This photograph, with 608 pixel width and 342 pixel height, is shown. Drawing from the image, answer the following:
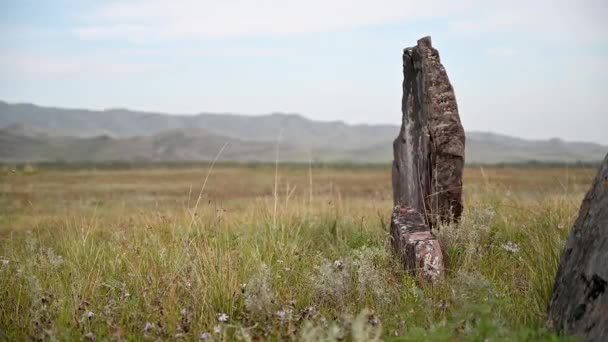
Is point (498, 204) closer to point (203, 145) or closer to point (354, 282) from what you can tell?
point (354, 282)

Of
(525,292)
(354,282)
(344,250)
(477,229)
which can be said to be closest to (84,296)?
(354,282)

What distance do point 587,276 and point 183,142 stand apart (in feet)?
404

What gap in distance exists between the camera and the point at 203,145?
124125mm

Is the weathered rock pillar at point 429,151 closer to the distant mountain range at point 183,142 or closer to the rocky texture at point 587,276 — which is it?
the rocky texture at point 587,276

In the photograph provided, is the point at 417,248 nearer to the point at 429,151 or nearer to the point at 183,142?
the point at 429,151

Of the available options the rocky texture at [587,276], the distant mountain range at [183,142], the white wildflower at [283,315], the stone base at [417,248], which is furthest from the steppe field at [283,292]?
the distant mountain range at [183,142]

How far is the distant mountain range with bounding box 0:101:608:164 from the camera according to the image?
11181 centimetres

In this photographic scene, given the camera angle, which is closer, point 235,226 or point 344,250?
point 344,250

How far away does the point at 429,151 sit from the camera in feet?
26.6

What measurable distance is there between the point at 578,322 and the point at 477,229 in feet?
11.2

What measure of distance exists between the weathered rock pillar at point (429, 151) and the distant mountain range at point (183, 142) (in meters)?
62.5

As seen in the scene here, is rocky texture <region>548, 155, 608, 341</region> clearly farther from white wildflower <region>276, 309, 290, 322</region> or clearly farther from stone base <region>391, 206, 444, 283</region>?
white wildflower <region>276, 309, 290, 322</region>

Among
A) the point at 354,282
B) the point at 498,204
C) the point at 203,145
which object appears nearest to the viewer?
the point at 354,282

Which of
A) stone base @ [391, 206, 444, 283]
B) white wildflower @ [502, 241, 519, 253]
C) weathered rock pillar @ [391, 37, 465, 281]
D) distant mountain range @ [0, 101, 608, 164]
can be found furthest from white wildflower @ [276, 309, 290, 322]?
distant mountain range @ [0, 101, 608, 164]
